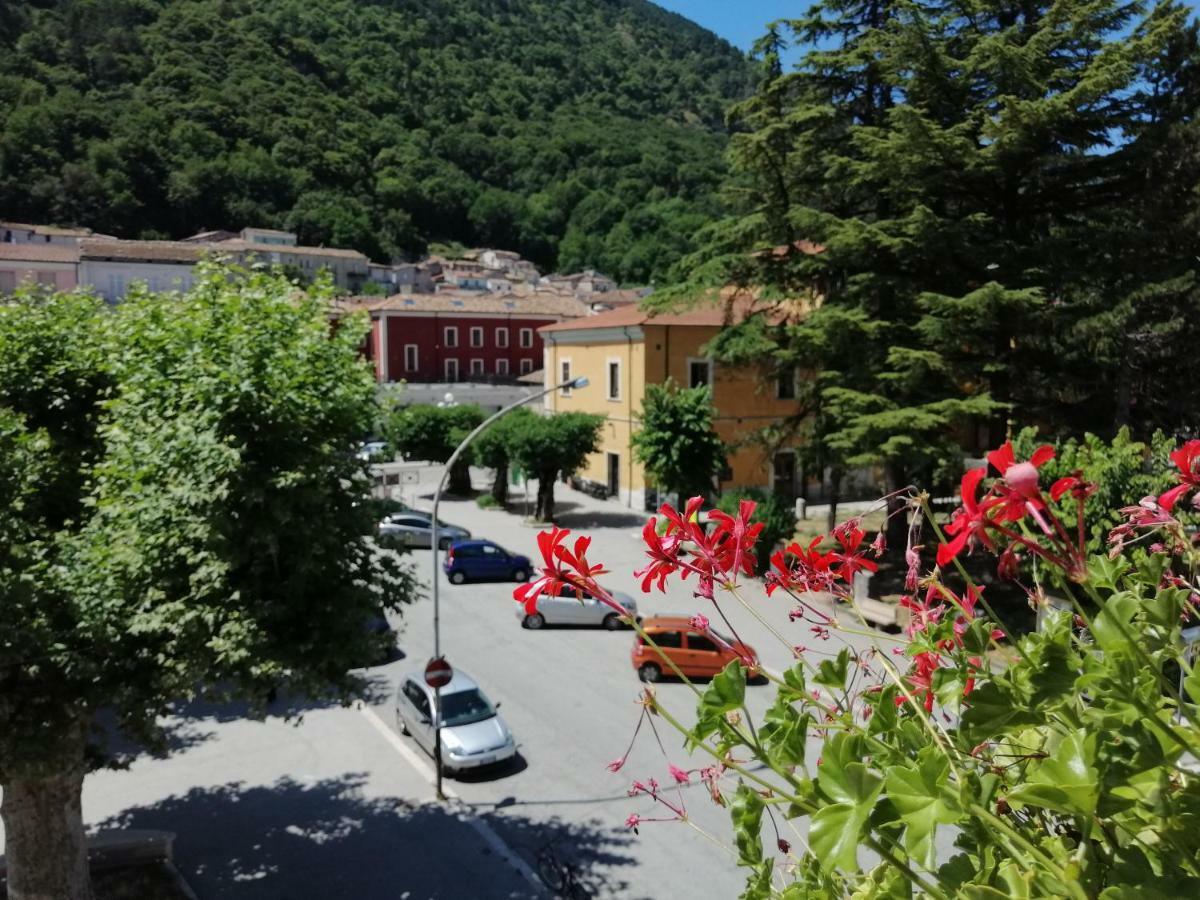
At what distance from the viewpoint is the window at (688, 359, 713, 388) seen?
115 feet

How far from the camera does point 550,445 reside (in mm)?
32812

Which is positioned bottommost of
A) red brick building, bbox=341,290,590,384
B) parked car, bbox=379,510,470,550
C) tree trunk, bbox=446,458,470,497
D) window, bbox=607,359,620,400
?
parked car, bbox=379,510,470,550

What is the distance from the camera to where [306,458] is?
8547 mm

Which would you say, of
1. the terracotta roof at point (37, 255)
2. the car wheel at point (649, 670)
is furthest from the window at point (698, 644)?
the terracotta roof at point (37, 255)

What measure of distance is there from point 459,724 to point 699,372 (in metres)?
22.7

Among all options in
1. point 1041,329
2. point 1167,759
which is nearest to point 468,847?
point 1167,759

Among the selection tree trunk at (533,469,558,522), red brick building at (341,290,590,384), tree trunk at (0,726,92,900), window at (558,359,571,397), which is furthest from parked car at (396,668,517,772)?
red brick building at (341,290,590,384)

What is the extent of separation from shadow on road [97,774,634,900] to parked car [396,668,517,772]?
46.0 inches

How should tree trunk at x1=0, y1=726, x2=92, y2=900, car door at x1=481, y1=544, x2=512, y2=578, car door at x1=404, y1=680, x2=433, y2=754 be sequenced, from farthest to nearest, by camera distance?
1. car door at x1=481, y1=544, x2=512, y2=578
2. car door at x1=404, y1=680, x2=433, y2=754
3. tree trunk at x1=0, y1=726, x2=92, y2=900

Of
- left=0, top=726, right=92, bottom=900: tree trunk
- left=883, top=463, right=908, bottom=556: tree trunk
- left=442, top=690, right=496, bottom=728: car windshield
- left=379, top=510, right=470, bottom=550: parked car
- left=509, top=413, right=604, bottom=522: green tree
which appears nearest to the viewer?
left=0, top=726, right=92, bottom=900: tree trunk

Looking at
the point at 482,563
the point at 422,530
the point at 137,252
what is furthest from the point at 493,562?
the point at 137,252

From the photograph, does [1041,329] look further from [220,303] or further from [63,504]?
[63,504]

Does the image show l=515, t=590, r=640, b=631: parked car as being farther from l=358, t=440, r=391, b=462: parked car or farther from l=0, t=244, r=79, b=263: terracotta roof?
l=0, t=244, r=79, b=263: terracotta roof

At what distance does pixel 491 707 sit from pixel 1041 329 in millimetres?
Result: 15304
